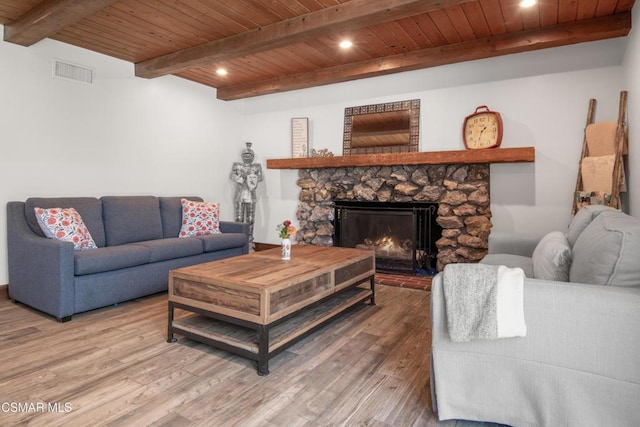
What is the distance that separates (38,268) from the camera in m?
2.99

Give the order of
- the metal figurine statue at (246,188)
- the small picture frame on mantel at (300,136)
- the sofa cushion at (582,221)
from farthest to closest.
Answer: the metal figurine statue at (246,188) < the small picture frame on mantel at (300,136) < the sofa cushion at (582,221)

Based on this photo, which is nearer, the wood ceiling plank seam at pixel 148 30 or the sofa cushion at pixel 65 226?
the sofa cushion at pixel 65 226

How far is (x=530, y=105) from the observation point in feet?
12.8

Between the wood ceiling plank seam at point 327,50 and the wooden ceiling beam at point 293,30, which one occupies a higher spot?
the wood ceiling plank seam at point 327,50

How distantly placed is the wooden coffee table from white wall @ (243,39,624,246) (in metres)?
2.21

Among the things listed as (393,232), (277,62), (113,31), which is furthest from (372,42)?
Result: (113,31)

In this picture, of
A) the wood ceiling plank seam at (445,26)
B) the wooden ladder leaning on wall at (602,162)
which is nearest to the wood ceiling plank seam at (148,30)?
the wood ceiling plank seam at (445,26)

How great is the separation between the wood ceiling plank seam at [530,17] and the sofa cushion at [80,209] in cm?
435

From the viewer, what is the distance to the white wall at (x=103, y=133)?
11.6 feet

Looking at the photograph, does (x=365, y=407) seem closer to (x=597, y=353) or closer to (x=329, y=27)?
(x=597, y=353)

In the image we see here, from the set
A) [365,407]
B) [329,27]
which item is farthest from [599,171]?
[365,407]

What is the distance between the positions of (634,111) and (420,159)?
1.86 m

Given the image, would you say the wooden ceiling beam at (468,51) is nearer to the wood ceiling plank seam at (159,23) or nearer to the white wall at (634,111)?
the white wall at (634,111)

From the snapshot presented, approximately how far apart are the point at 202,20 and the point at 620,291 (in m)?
3.58
